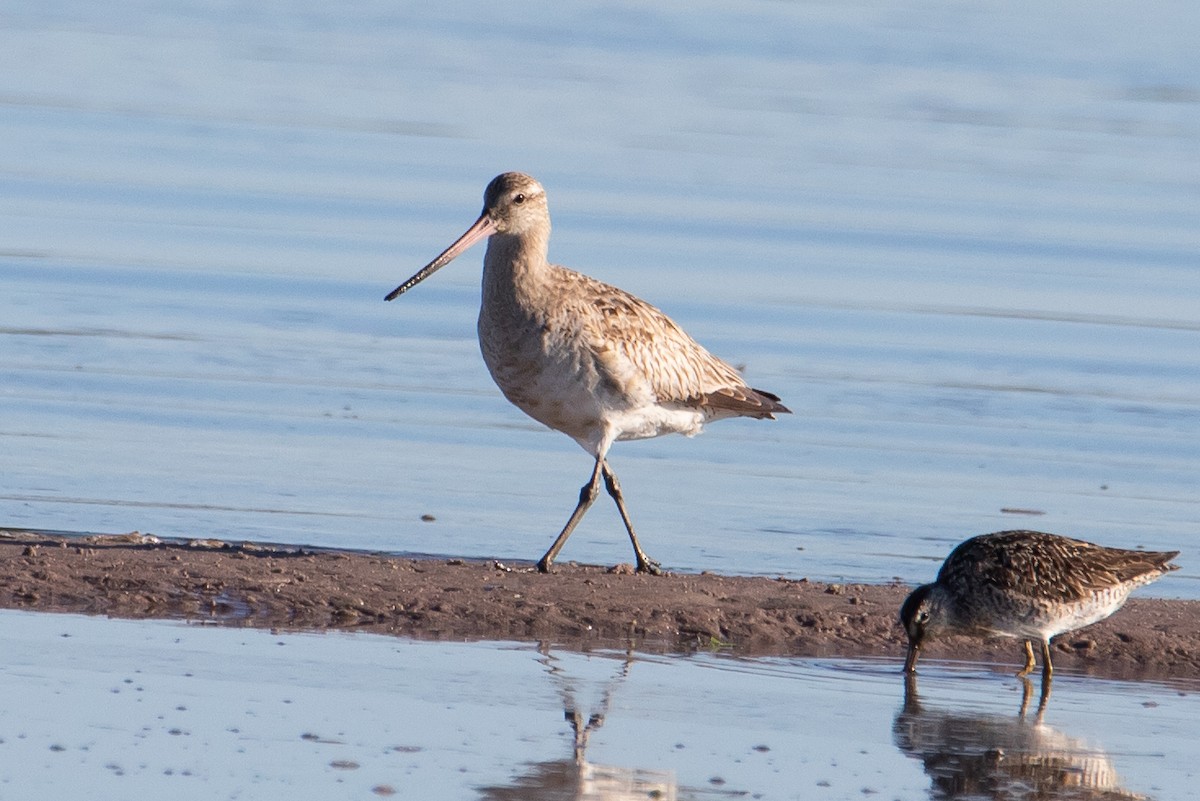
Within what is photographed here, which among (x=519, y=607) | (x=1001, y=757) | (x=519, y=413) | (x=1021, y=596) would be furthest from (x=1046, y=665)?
(x=519, y=413)

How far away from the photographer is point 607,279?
16453 millimetres

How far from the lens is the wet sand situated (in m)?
8.06

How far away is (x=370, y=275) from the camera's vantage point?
16969 millimetres

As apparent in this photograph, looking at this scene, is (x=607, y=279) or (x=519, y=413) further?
(x=607, y=279)

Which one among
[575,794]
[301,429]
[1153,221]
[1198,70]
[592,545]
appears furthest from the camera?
[1198,70]

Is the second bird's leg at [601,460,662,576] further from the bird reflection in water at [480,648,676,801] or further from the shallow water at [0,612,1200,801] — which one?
the bird reflection in water at [480,648,676,801]

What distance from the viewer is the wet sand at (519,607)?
8.06 metres

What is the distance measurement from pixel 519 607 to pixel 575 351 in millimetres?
1540

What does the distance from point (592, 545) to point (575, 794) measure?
4428 mm

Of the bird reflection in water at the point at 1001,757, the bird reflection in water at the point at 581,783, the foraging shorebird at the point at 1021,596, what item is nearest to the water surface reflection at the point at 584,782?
the bird reflection in water at the point at 581,783

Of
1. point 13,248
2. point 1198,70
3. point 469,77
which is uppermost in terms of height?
point 1198,70

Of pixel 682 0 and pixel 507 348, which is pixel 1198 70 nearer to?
pixel 682 0

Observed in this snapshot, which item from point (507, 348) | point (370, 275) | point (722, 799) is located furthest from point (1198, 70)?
point (722, 799)

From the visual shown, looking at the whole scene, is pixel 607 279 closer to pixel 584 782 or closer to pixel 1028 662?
pixel 1028 662
